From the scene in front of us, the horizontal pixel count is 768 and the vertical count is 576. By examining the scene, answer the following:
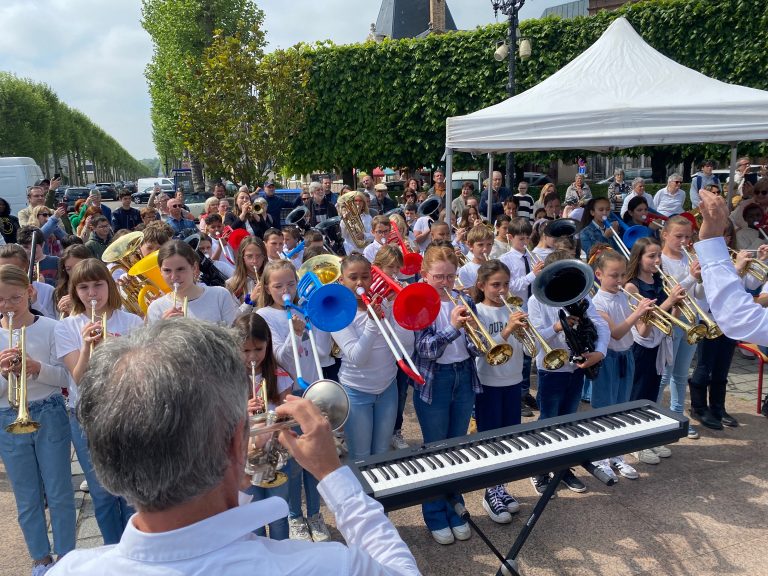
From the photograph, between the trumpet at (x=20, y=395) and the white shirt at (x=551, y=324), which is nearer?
the trumpet at (x=20, y=395)

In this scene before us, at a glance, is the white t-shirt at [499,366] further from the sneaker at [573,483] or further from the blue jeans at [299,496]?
the blue jeans at [299,496]

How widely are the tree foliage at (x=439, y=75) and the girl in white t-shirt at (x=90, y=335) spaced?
14.7 meters

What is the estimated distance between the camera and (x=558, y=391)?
4.04 m

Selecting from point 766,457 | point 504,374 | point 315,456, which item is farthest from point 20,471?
point 766,457

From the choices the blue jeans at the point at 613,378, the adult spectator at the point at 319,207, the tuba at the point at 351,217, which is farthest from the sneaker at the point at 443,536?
the adult spectator at the point at 319,207

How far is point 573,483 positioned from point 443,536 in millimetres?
1161

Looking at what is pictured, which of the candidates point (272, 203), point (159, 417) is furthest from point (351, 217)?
point (159, 417)

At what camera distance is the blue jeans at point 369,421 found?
12.0 feet

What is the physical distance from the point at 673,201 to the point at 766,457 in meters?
7.75

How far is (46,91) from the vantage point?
49.2 m

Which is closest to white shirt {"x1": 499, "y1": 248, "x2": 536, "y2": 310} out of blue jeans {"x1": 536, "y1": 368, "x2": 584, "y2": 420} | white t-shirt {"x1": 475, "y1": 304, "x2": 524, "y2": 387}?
blue jeans {"x1": 536, "y1": 368, "x2": 584, "y2": 420}

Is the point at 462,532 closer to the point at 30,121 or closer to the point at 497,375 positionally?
the point at 497,375

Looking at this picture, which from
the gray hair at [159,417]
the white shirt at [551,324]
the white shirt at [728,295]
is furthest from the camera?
the white shirt at [551,324]

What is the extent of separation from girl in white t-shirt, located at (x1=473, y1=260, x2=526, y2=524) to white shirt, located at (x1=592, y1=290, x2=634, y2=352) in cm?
81
